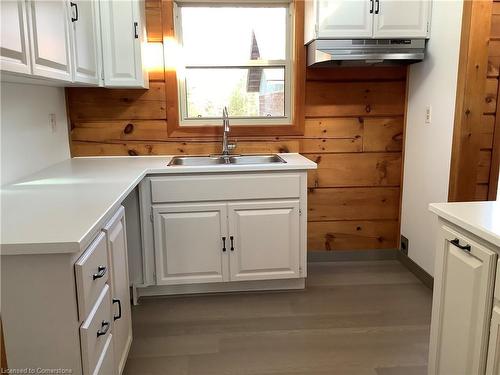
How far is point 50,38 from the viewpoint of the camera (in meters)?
1.81

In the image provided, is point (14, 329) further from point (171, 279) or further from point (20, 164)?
point (171, 279)

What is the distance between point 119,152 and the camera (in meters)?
2.98

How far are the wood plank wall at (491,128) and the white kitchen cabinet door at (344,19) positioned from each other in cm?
69

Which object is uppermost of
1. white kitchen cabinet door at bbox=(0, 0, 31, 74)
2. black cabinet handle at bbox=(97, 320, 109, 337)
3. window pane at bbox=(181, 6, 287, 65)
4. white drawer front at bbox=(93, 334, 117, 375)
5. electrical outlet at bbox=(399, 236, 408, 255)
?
window pane at bbox=(181, 6, 287, 65)

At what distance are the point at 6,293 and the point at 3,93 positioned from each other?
3.99 ft

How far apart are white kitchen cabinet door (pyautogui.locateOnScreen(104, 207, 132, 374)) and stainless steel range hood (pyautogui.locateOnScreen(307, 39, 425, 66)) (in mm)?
1629

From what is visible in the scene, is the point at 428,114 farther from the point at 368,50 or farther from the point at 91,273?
the point at 91,273

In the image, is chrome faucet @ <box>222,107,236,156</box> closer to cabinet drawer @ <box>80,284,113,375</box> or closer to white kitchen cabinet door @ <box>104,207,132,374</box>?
white kitchen cabinet door @ <box>104,207,132,374</box>

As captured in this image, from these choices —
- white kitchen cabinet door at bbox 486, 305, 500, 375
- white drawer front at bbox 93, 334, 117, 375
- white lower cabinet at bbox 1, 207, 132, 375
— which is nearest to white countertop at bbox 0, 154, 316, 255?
white lower cabinet at bbox 1, 207, 132, 375

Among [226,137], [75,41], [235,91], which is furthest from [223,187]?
[75,41]

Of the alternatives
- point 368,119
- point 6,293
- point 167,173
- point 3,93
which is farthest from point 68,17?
point 368,119

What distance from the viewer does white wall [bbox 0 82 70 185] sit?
1.99 metres

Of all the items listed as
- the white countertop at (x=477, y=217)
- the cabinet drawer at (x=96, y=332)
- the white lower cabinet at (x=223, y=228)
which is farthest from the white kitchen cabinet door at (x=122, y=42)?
the white countertop at (x=477, y=217)

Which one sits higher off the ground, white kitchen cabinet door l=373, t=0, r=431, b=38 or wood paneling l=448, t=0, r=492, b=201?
white kitchen cabinet door l=373, t=0, r=431, b=38
